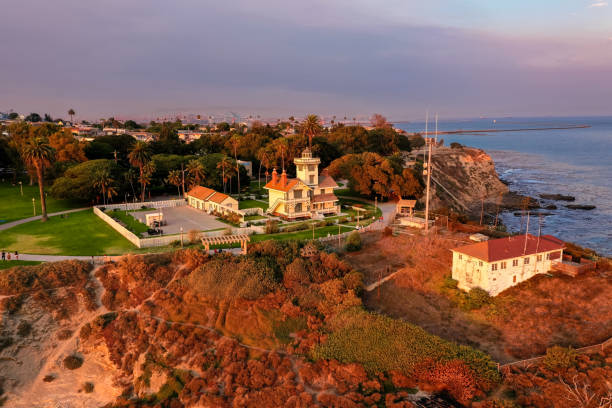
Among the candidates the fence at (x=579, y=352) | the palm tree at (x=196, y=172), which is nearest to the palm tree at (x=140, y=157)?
the palm tree at (x=196, y=172)

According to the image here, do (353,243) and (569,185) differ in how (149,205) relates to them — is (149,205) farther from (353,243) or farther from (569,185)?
(569,185)

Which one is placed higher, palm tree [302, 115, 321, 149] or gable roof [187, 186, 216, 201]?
palm tree [302, 115, 321, 149]

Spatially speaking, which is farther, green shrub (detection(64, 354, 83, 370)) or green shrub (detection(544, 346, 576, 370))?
green shrub (detection(64, 354, 83, 370))

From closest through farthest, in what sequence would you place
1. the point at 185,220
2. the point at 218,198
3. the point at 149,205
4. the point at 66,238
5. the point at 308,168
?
the point at 66,238 < the point at 185,220 < the point at 218,198 < the point at 308,168 < the point at 149,205

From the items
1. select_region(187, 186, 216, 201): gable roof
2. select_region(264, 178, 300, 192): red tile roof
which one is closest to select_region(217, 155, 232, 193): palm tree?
select_region(187, 186, 216, 201): gable roof

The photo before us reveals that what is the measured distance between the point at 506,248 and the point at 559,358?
36.9ft

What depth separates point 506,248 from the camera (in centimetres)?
3628

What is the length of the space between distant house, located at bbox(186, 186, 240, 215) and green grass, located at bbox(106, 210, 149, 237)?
957 cm

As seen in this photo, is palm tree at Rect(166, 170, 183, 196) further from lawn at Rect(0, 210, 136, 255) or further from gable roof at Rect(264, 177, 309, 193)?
gable roof at Rect(264, 177, 309, 193)

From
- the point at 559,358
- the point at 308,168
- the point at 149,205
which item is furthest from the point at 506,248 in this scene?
the point at 149,205

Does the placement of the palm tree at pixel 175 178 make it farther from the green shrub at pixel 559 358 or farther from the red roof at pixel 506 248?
the green shrub at pixel 559 358

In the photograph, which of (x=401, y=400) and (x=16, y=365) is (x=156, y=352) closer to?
(x=16, y=365)

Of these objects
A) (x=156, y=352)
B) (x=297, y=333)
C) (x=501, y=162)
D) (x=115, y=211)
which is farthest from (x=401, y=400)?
(x=501, y=162)

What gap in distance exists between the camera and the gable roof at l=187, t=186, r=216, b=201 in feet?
200
